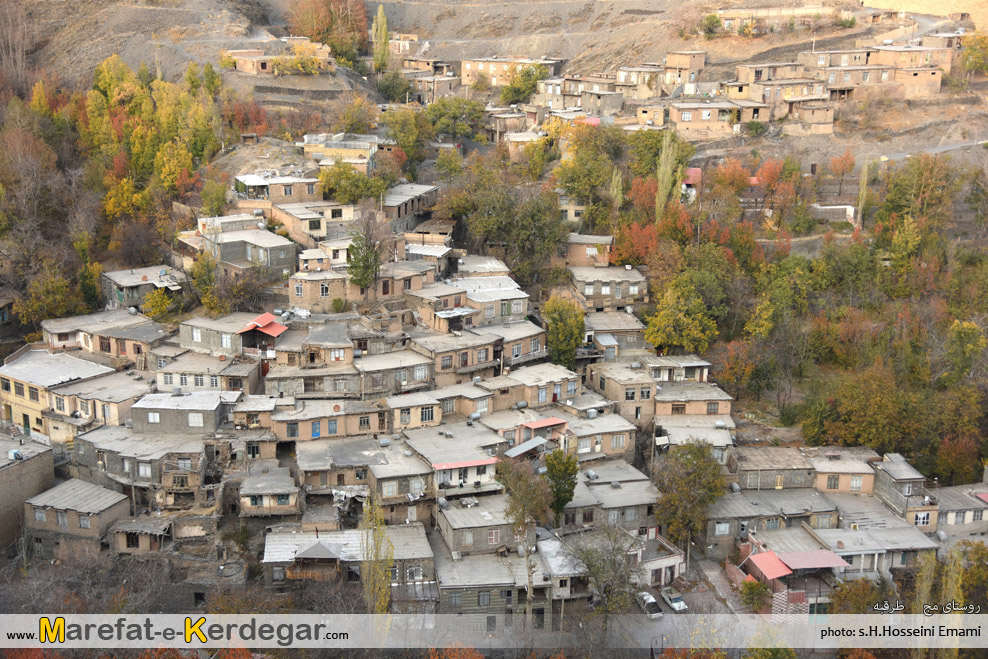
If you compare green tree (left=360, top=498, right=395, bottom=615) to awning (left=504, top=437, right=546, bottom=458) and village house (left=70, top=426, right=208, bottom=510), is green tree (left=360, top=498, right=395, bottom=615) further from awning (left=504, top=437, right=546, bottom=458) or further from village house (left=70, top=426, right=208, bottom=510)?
village house (left=70, top=426, right=208, bottom=510)

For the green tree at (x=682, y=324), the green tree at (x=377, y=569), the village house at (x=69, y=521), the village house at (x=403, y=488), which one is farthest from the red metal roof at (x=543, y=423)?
the village house at (x=69, y=521)

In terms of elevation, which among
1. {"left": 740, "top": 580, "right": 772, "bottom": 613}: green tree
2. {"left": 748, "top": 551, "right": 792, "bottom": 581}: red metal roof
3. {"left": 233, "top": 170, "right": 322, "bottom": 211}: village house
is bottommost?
{"left": 740, "top": 580, "right": 772, "bottom": 613}: green tree

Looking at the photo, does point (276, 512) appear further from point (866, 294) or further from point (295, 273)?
point (866, 294)

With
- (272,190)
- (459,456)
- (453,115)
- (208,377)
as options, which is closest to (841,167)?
(453,115)

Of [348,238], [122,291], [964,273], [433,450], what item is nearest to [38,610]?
[433,450]

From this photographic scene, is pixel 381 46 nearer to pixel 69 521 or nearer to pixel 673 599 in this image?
pixel 69 521

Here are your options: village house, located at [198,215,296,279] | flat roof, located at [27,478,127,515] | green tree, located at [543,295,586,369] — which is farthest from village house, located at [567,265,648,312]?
flat roof, located at [27,478,127,515]
